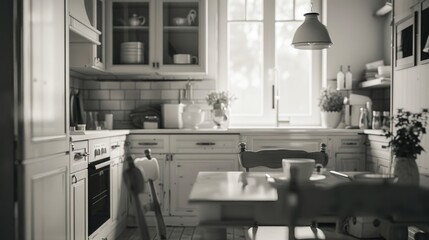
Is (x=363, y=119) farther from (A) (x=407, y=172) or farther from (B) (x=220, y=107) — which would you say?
(A) (x=407, y=172)

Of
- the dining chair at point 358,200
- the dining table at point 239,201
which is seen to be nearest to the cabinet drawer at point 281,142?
the dining table at point 239,201

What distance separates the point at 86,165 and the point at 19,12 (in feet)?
3.94

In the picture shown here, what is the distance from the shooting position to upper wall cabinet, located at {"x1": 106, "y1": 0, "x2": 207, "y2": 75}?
4602 mm

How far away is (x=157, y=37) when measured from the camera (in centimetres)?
461

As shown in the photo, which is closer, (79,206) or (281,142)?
(79,206)

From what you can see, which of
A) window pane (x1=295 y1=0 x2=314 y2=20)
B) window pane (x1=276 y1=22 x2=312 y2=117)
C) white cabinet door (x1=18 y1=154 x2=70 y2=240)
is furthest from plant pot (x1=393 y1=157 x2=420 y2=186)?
window pane (x1=295 y1=0 x2=314 y2=20)

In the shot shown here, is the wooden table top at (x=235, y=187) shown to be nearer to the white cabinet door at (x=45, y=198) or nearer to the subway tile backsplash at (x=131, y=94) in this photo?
the white cabinet door at (x=45, y=198)

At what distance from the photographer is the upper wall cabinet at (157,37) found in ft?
15.1

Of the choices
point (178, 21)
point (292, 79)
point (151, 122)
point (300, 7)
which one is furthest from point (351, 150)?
point (178, 21)

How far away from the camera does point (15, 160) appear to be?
2.14 meters

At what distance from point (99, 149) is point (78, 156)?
0.47 metres

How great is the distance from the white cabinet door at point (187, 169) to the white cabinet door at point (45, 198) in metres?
1.66

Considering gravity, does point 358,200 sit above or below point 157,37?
below

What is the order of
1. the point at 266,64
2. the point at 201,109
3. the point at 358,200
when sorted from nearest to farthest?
the point at 358,200
the point at 201,109
the point at 266,64
